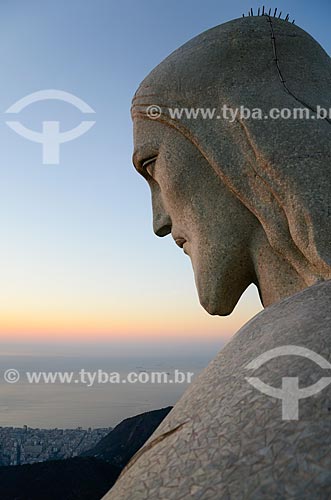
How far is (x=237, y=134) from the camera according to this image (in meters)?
4.29

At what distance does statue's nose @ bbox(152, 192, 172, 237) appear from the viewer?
5.17 metres

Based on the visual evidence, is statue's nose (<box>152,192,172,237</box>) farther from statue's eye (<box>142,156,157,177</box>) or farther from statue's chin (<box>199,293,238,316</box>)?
statue's chin (<box>199,293,238,316</box>)

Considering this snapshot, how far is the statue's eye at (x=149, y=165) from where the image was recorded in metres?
4.90

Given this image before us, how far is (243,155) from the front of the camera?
14.0 feet

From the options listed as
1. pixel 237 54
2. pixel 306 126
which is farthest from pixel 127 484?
pixel 237 54

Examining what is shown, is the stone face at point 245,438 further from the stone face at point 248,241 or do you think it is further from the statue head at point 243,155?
the statue head at point 243,155

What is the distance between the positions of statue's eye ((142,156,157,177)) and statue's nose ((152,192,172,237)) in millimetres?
250

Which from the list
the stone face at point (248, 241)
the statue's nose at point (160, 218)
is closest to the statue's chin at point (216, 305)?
the stone face at point (248, 241)

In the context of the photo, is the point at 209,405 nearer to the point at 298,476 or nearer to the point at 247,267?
the point at 298,476

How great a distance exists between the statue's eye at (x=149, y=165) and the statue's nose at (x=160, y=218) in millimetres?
250

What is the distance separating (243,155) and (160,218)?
1.10 m

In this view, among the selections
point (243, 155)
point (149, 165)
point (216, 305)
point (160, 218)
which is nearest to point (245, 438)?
point (243, 155)

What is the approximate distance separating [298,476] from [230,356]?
0.75 metres

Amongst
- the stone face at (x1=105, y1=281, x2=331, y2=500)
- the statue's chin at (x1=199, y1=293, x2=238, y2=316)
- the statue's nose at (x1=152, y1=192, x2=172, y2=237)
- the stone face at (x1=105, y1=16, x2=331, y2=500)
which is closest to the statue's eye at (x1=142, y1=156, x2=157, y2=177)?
the stone face at (x1=105, y1=16, x2=331, y2=500)
